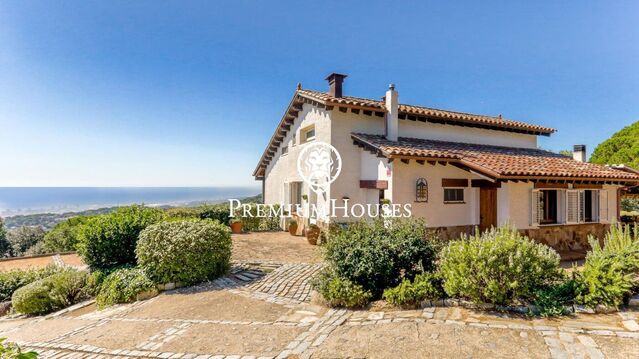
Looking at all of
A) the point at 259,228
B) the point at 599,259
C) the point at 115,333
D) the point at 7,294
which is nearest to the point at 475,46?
the point at 599,259

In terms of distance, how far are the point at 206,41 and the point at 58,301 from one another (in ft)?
43.8

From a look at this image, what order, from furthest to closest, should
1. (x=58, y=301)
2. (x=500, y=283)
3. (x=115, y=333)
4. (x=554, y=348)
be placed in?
(x=58, y=301) < (x=115, y=333) < (x=500, y=283) < (x=554, y=348)

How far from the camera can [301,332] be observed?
5883 mm

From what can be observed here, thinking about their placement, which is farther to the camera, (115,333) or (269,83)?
(269,83)

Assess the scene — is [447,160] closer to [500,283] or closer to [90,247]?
[500,283]

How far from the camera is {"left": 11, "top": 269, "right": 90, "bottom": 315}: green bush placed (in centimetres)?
984

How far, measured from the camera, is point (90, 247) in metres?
11.8

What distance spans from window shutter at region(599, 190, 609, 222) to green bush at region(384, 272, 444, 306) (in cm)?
1215

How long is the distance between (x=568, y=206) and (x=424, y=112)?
24.6 ft

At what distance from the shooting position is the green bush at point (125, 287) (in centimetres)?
927

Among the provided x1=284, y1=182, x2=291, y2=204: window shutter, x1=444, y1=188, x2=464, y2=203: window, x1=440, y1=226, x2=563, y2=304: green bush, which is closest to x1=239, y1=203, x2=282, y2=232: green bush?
x1=284, y1=182, x2=291, y2=204: window shutter

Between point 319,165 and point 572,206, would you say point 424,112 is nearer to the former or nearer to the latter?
point 319,165

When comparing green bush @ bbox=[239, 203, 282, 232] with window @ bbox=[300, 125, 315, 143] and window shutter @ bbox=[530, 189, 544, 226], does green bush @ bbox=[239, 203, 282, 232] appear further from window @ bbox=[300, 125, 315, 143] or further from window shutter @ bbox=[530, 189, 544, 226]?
window shutter @ bbox=[530, 189, 544, 226]

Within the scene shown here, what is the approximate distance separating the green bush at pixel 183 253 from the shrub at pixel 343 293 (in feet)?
13.9
